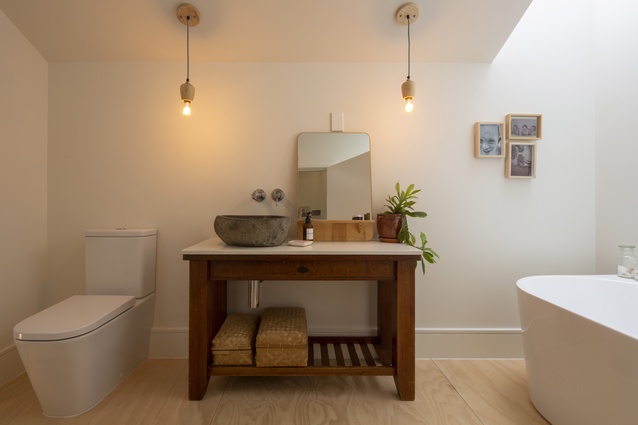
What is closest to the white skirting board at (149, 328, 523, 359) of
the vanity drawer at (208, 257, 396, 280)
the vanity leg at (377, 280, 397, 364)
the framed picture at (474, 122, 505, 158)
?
the vanity leg at (377, 280, 397, 364)

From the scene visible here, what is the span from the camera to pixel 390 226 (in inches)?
69.9

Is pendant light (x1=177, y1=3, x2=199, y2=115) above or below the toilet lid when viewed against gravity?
above

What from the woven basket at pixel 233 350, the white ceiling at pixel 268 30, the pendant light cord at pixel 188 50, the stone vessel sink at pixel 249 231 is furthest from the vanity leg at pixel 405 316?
the pendant light cord at pixel 188 50

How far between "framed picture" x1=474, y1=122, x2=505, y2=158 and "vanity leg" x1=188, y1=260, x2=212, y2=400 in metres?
1.89

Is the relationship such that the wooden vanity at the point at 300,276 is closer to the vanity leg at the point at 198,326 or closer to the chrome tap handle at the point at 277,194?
the vanity leg at the point at 198,326

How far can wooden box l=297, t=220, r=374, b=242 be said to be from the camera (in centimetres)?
188

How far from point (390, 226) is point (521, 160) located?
1.05 metres

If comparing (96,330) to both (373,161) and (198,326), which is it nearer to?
(198,326)

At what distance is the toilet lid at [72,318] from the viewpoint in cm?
128

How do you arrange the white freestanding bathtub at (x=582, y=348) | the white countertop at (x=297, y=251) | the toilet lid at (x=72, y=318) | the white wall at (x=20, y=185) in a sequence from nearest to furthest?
1. the white freestanding bathtub at (x=582, y=348)
2. the toilet lid at (x=72, y=318)
3. the white countertop at (x=297, y=251)
4. the white wall at (x=20, y=185)

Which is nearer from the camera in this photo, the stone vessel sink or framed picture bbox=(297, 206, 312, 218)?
the stone vessel sink

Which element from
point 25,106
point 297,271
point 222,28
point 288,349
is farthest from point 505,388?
point 25,106

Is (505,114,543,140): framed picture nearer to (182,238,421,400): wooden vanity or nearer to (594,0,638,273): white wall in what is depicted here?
(594,0,638,273): white wall

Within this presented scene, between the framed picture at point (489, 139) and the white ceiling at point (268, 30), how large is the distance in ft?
1.50
